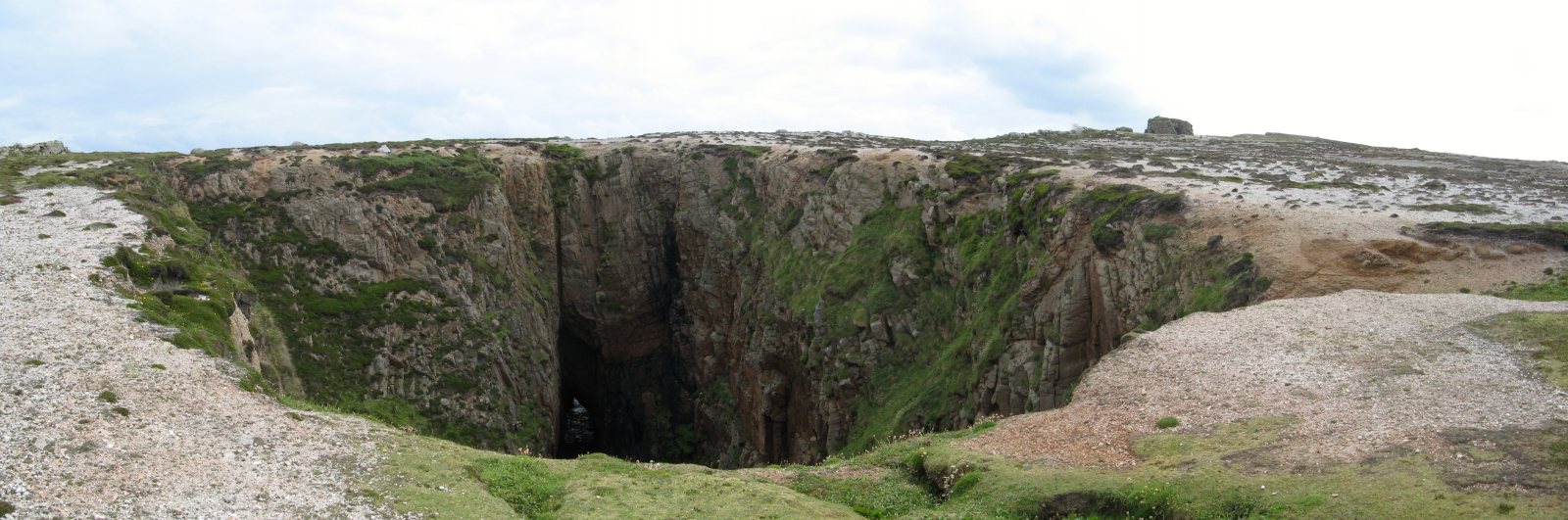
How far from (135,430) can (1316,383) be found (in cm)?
Answer: 2987

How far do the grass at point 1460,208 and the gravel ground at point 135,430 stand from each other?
4195cm

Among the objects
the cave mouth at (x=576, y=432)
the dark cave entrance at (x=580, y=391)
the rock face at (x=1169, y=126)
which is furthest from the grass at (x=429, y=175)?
the rock face at (x=1169, y=126)

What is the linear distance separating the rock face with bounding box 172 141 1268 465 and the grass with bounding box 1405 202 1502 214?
1094 cm

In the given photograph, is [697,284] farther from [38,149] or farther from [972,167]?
[38,149]

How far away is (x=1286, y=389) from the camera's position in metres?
23.9

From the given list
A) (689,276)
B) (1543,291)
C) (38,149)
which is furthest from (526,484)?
(38,149)

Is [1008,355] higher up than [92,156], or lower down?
lower down

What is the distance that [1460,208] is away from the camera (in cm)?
3922

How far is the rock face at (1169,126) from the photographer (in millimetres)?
107625

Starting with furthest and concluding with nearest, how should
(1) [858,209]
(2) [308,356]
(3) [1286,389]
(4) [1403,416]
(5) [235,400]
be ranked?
(1) [858,209]
(2) [308,356]
(5) [235,400]
(3) [1286,389]
(4) [1403,416]

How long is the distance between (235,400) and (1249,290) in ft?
109

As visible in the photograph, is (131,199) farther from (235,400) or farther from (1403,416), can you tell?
(1403,416)

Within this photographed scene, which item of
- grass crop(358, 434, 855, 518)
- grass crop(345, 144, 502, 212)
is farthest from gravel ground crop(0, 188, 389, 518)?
grass crop(345, 144, 502, 212)

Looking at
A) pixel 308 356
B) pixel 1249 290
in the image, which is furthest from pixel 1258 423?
pixel 308 356
